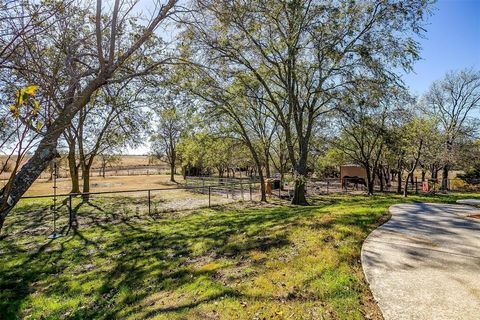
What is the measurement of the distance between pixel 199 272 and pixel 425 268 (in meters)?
3.86

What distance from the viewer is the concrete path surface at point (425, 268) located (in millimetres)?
3291

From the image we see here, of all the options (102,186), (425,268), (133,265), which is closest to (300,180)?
(425,268)

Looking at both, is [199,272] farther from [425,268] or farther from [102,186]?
[102,186]

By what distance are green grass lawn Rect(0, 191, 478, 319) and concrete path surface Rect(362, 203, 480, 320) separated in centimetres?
28

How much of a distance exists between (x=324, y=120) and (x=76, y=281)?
19.9 meters

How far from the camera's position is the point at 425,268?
429 cm

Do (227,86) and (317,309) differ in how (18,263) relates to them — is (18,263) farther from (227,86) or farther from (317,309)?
(227,86)

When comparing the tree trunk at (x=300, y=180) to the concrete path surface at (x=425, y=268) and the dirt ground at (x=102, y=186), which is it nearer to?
the concrete path surface at (x=425, y=268)

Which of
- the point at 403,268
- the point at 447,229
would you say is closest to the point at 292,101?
the point at 447,229

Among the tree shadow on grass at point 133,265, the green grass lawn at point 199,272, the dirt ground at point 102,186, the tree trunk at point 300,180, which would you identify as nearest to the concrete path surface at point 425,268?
the green grass lawn at point 199,272

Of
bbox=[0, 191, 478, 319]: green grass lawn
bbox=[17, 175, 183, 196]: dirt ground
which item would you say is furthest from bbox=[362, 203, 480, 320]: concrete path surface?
bbox=[17, 175, 183, 196]: dirt ground

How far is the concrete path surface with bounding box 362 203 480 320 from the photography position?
10.8 feet

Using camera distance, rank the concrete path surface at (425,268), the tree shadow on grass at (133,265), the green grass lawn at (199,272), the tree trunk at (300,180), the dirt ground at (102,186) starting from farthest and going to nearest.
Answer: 1. the dirt ground at (102,186)
2. the tree trunk at (300,180)
3. the tree shadow on grass at (133,265)
4. the green grass lawn at (199,272)
5. the concrete path surface at (425,268)

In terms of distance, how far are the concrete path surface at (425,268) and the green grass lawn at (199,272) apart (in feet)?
0.92
